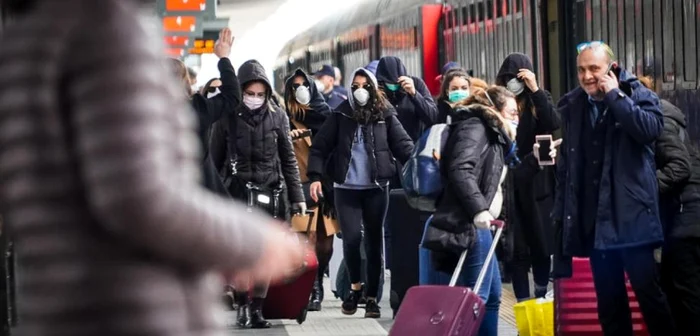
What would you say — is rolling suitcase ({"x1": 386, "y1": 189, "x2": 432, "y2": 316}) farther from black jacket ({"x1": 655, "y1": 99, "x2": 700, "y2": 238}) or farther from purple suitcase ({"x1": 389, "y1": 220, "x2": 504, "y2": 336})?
black jacket ({"x1": 655, "y1": 99, "x2": 700, "y2": 238})

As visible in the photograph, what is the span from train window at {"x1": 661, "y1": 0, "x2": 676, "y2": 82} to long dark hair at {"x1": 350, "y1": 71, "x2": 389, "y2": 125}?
6.28 ft

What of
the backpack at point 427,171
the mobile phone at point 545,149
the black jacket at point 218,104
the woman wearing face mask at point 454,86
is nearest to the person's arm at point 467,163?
the backpack at point 427,171

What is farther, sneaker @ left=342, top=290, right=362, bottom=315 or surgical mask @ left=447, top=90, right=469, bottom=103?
sneaker @ left=342, top=290, right=362, bottom=315

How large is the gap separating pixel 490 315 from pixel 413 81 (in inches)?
177

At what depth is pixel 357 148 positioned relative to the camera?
1188 centimetres

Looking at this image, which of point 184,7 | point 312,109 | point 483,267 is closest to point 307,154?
point 312,109

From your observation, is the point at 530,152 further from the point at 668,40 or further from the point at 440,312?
the point at 440,312

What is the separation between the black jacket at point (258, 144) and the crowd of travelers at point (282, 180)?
1 cm

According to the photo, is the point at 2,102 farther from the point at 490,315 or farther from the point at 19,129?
the point at 490,315

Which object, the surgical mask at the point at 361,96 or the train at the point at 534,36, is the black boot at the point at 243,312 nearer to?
the surgical mask at the point at 361,96

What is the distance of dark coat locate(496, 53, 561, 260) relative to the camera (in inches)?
458

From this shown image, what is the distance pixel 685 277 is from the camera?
8.16 m

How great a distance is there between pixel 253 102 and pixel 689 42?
2.83 m

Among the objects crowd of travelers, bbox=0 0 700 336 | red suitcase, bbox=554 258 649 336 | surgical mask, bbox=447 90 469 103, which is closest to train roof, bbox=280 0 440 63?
crowd of travelers, bbox=0 0 700 336
